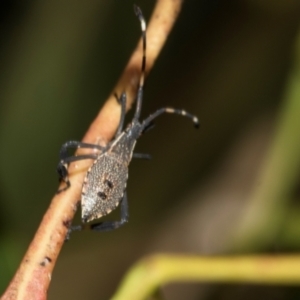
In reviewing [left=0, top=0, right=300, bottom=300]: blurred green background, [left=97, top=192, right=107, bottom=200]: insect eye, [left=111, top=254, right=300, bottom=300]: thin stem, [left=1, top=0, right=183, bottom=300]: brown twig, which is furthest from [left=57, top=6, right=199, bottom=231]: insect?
[left=0, top=0, right=300, bottom=300]: blurred green background

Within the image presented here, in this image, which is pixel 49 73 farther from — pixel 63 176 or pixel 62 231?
pixel 62 231

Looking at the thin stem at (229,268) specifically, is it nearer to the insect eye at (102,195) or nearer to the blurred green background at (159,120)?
the insect eye at (102,195)

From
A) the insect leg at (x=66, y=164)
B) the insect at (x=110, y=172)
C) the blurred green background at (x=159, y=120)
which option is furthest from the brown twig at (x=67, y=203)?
the blurred green background at (x=159, y=120)

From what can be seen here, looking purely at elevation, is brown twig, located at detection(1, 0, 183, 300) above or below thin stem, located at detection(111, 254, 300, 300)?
above

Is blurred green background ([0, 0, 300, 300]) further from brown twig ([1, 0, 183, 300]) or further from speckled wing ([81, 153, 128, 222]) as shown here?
brown twig ([1, 0, 183, 300])

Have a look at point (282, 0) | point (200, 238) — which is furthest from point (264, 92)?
point (200, 238)

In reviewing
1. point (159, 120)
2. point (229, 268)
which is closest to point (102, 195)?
point (229, 268)
